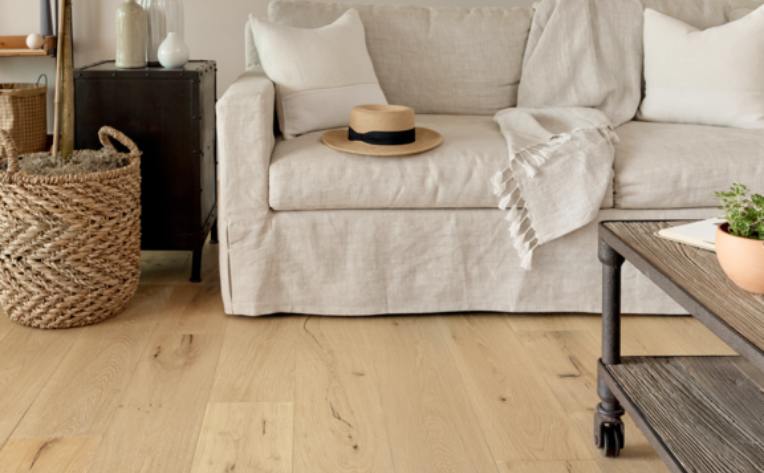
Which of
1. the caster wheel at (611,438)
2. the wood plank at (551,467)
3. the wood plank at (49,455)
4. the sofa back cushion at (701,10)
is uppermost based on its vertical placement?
the sofa back cushion at (701,10)

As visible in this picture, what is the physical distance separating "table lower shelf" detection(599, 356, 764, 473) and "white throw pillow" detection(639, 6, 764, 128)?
4.62 ft

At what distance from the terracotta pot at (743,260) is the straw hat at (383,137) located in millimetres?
1227

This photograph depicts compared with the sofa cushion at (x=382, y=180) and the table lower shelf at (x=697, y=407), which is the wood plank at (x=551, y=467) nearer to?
the table lower shelf at (x=697, y=407)

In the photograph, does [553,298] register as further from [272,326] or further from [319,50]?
[319,50]

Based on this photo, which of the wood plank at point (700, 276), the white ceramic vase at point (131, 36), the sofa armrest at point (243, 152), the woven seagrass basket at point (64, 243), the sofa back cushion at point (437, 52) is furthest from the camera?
the sofa back cushion at point (437, 52)

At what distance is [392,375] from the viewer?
239cm

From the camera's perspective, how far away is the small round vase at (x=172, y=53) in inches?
119

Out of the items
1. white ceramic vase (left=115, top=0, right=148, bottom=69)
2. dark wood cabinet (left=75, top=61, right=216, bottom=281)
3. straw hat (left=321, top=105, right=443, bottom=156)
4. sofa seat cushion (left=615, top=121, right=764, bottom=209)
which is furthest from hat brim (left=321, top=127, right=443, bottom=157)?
white ceramic vase (left=115, top=0, right=148, bottom=69)

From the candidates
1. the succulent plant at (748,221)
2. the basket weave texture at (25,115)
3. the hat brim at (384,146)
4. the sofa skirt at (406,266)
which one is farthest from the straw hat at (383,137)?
the basket weave texture at (25,115)

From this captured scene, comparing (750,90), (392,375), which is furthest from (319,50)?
(750,90)

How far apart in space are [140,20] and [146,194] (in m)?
Result: 0.57

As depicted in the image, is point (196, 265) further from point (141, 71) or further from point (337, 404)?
point (337, 404)

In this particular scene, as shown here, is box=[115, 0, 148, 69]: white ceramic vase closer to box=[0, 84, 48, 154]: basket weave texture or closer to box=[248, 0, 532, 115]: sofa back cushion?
box=[248, 0, 532, 115]: sofa back cushion

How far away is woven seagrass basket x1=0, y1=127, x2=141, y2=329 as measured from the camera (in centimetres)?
251
